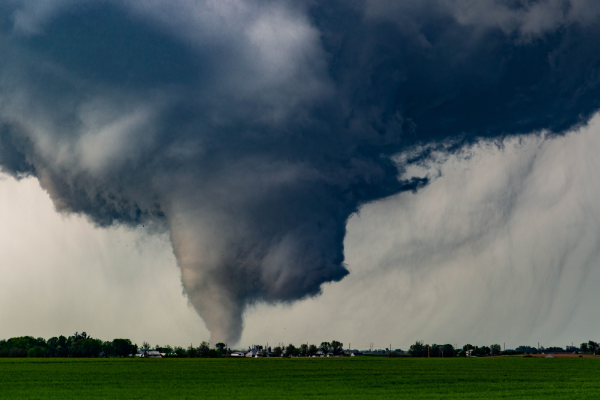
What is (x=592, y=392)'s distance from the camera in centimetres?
4962

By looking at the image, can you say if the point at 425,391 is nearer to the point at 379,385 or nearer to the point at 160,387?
the point at 379,385

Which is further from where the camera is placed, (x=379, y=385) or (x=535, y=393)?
(x=379, y=385)

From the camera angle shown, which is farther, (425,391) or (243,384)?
(243,384)

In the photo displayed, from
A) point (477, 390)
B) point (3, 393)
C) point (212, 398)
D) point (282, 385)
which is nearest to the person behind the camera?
point (212, 398)

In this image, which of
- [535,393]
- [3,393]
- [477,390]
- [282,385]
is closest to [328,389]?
[282,385]

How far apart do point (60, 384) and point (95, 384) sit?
408cm

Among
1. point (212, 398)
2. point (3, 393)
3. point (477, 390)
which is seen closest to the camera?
point (212, 398)

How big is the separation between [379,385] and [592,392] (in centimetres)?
2033

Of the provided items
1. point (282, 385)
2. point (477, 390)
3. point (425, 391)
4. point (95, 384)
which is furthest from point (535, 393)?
point (95, 384)

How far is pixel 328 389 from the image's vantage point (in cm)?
5156

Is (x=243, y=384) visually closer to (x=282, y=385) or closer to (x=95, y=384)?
(x=282, y=385)

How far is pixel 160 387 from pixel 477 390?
31.2 m

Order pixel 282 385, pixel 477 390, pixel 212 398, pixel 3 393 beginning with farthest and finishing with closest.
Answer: pixel 282 385 < pixel 477 390 < pixel 3 393 < pixel 212 398

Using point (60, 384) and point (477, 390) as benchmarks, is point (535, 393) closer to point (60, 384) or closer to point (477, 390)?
point (477, 390)
